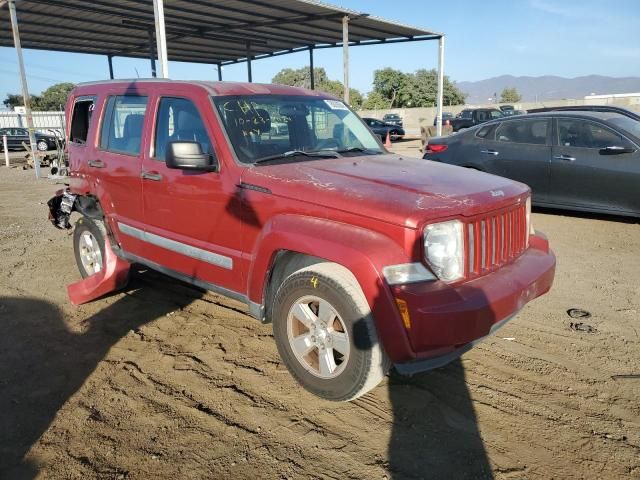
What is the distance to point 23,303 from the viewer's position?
15.9 feet

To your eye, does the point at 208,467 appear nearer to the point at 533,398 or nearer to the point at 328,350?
the point at 328,350

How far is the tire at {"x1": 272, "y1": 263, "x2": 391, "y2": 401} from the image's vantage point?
276cm

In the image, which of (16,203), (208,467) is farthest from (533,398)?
(16,203)

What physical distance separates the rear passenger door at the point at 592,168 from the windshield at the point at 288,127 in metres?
3.95

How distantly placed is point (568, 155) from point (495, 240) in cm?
495

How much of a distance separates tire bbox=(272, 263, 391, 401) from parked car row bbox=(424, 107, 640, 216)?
5496mm

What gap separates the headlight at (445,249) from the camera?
2707mm

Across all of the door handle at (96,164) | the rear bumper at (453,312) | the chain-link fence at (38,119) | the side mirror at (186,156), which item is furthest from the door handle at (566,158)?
the chain-link fence at (38,119)

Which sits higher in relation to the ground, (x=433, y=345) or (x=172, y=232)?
(x=172, y=232)

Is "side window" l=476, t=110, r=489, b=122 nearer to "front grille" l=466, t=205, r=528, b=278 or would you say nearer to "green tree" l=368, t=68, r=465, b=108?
"front grille" l=466, t=205, r=528, b=278

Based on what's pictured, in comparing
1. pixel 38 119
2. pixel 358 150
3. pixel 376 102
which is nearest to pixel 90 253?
pixel 358 150

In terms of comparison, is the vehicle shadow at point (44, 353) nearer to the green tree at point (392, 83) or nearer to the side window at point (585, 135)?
the side window at point (585, 135)

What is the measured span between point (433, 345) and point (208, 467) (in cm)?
131

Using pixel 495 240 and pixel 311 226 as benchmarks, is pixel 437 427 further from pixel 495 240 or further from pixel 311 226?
pixel 311 226
